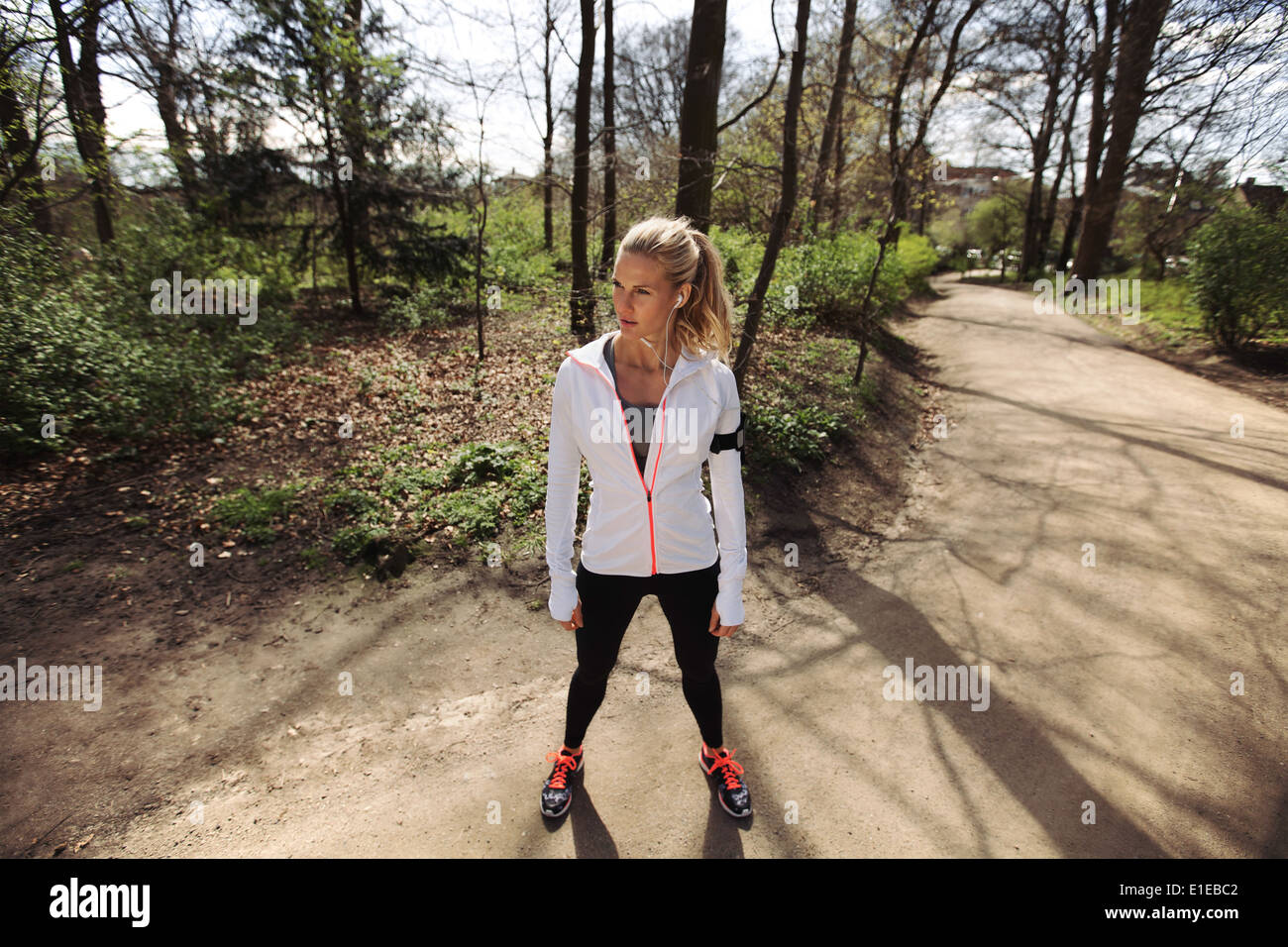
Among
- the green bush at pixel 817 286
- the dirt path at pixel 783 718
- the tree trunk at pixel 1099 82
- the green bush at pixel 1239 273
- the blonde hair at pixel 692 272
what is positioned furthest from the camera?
the tree trunk at pixel 1099 82

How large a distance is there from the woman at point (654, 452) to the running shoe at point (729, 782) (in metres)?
0.78

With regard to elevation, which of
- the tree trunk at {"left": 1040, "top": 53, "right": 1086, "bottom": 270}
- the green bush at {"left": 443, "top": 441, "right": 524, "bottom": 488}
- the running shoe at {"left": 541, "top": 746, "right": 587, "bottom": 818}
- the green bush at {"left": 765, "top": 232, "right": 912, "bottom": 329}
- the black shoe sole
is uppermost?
the tree trunk at {"left": 1040, "top": 53, "right": 1086, "bottom": 270}

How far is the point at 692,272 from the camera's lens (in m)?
2.01

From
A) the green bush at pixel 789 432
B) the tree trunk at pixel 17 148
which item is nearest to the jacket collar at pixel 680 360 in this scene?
the green bush at pixel 789 432

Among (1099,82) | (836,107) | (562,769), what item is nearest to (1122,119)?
(1099,82)

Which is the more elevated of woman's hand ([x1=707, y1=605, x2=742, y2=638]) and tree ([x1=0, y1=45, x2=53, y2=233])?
tree ([x1=0, y1=45, x2=53, y2=233])

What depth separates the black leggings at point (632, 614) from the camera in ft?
7.17

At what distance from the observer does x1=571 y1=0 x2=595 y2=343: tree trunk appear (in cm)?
904

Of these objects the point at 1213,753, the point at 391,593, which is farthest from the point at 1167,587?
the point at 391,593

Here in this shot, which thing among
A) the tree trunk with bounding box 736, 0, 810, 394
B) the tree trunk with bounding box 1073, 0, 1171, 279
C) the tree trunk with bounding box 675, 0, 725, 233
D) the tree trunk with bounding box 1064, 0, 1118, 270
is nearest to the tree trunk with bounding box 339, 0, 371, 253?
the tree trunk with bounding box 675, 0, 725, 233

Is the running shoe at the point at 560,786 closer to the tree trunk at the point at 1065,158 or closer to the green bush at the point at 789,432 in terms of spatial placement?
the green bush at the point at 789,432

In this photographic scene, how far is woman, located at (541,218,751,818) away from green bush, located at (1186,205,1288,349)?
12.6 meters

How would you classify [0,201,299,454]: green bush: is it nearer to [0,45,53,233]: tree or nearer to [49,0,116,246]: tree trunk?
[0,45,53,233]: tree
